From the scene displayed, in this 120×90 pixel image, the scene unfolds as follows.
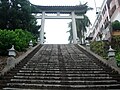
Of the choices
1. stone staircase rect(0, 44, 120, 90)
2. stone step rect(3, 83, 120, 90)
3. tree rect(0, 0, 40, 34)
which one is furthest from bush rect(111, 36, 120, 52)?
→ stone step rect(3, 83, 120, 90)

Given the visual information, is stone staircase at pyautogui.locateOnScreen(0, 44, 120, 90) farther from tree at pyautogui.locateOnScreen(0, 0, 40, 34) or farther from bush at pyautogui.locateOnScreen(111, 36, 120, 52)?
tree at pyautogui.locateOnScreen(0, 0, 40, 34)

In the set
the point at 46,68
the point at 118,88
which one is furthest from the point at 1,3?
the point at 118,88

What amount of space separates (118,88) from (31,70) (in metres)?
4.33

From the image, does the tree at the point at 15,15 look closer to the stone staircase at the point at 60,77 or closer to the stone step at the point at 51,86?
the stone staircase at the point at 60,77

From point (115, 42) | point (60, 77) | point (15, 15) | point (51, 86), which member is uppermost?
point (15, 15)

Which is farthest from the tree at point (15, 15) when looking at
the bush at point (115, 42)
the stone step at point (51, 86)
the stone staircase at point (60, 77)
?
the stone step at point (51, 86)

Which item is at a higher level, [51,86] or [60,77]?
[60,77]

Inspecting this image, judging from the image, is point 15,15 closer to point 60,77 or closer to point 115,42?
point 115,42

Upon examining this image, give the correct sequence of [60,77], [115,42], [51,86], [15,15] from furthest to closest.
Result: [15,15] < [115,42] < [60,77] < [51,86]

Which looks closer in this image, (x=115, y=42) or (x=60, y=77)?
(x=60, y=77)

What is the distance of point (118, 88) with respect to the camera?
31.8ft

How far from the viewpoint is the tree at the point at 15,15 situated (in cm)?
2631

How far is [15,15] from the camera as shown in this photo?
2645 cm

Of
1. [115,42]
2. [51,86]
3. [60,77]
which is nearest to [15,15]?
[115,42]
